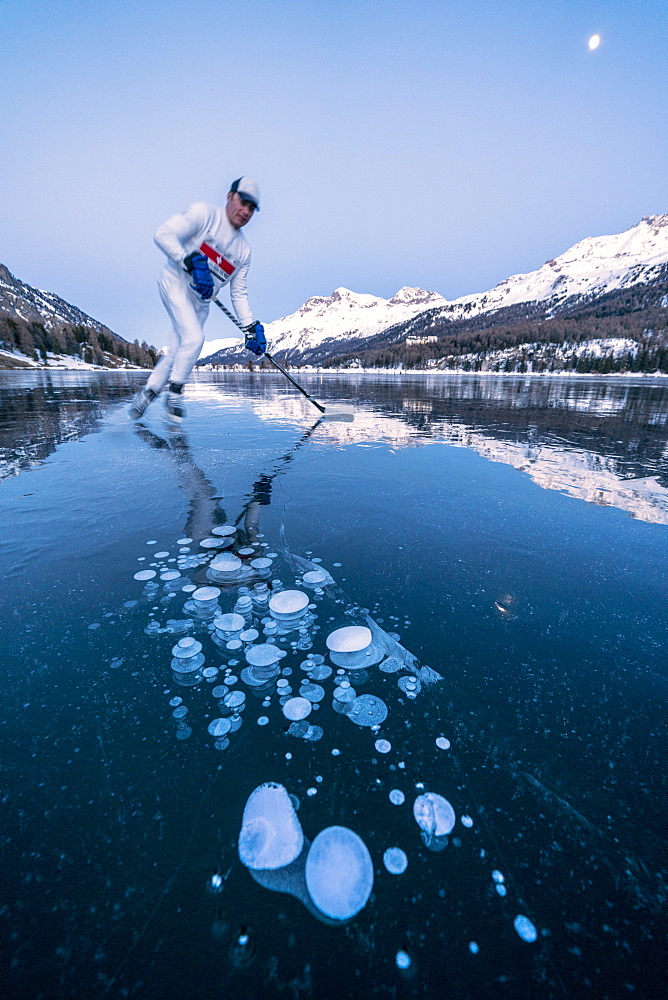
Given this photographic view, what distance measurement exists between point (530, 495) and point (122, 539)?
4.61 m

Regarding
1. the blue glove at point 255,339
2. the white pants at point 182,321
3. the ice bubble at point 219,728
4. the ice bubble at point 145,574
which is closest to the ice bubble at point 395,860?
the ice bubble at point 219,728

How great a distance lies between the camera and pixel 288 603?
255 centimetres

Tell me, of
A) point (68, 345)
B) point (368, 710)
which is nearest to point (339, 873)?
point (368, 710)

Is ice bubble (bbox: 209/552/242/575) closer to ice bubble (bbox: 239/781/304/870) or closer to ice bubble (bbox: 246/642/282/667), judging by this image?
ice bubble (bbox: 246/642/282/667)

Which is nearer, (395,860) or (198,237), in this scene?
(395,860)

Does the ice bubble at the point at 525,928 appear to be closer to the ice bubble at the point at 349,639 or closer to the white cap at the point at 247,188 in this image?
the ice bubble at the point at 349,639

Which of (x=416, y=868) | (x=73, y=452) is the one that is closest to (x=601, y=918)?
(x=416, y=868)

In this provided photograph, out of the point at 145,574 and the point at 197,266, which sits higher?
the point at 197,266

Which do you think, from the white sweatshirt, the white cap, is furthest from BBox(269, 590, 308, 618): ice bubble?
the white cap

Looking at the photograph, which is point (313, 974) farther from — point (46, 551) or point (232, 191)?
point (232, 191)

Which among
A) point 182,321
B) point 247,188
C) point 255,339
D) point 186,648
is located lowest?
point 186,648

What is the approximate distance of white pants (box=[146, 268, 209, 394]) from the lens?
7.14 meters

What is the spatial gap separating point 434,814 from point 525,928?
36 cm

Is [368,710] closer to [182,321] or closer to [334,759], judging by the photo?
[334,759]
